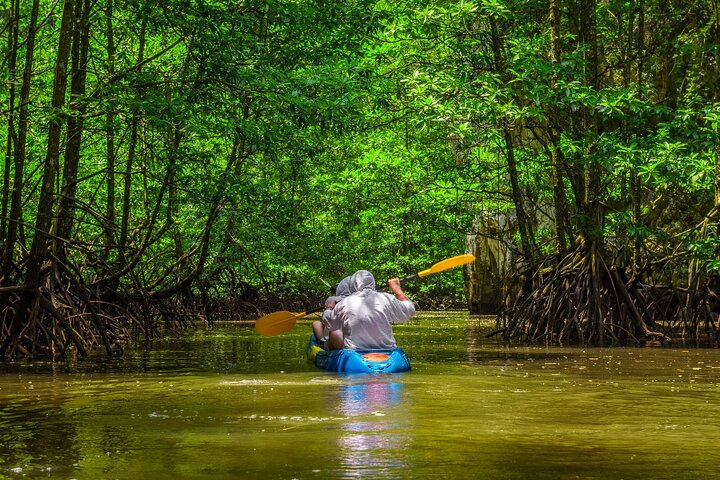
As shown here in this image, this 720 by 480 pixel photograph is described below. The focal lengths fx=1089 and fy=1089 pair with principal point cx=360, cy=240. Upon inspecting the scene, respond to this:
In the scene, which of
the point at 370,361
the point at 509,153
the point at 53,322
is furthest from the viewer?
the point at 509,153

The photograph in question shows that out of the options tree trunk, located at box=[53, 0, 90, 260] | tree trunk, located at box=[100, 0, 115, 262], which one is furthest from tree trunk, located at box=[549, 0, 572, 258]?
tree trunk, located at box=[53, 0, 90, 260]

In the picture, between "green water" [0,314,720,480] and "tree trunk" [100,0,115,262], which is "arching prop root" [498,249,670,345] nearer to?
"green water" [0,314,720,480]

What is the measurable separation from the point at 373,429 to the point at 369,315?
4415mm

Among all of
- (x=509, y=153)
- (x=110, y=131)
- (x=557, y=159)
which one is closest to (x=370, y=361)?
(x=110, y=131)

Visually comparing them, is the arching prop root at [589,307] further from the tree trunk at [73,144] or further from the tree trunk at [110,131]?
the tree trunk at [73,144]

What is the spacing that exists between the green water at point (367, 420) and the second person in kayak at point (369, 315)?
1.66ft

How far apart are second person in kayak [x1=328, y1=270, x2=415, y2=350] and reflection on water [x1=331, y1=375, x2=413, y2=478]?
1.26 metres

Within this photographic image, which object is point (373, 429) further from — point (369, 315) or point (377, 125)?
point (377, 125)

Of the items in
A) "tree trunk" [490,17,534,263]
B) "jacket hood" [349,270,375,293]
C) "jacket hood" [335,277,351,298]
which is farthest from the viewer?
"tree trunk" [490,17,534,263]

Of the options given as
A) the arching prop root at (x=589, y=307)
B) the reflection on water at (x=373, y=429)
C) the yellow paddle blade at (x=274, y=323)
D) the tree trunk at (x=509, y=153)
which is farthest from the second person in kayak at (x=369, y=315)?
the tree trunk at (x=509, y=153)

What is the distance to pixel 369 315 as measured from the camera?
10469 millimetres

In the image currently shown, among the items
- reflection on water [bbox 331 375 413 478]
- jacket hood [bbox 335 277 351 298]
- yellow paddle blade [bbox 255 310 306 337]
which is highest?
jacket hood [bbox 335 277 351 298]

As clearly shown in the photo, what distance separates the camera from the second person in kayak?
10.5 m

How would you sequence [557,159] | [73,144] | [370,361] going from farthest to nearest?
1. [557,159]
2. [73,144]
3. [370,361]
